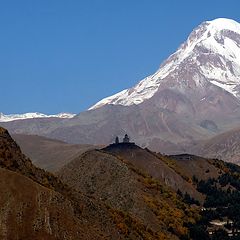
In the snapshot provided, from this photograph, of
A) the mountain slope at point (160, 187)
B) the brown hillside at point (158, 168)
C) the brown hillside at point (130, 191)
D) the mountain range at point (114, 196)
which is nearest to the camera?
the mountain range at point (114, 196)

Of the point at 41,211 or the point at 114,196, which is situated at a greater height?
the point at 114,196

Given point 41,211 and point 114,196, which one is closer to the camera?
point 41,211

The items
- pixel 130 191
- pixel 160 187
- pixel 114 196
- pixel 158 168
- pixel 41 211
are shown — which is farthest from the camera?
pixel 158 168

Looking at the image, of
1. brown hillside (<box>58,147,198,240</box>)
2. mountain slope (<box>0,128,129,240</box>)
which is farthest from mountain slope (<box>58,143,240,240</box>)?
mountain slope (<box>0,128,129,240</box>)

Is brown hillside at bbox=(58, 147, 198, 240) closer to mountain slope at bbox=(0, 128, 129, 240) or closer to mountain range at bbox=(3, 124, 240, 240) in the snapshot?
mountain range at bbox=(3, 124, 240, 240)

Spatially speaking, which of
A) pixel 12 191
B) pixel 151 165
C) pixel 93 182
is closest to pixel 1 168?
pixel 12 191

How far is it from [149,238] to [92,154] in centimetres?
4630

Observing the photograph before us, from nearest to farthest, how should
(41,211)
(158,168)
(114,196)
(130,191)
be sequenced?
(41,211) → (114,196) → (130,191) → (158,168)

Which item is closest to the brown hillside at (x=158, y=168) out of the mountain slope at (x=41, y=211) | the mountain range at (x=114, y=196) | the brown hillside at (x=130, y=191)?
the mountain range at (x=114, y=196)

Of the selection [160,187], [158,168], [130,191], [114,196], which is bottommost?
[160,187]

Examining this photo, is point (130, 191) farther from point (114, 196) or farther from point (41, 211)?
point (41, 211)

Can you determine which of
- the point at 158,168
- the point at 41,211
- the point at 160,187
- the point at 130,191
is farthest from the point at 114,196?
the point at 41,211

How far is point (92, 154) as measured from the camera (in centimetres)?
13200

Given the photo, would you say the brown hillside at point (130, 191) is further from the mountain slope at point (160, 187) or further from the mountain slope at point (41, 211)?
the mountain slope at point (41, 211)
